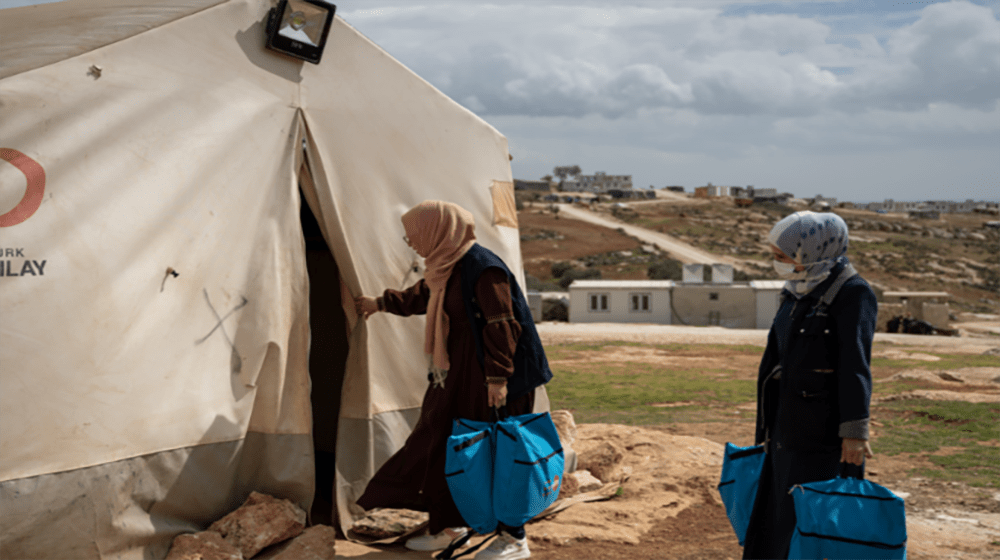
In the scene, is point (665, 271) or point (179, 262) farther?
point (665, 271)

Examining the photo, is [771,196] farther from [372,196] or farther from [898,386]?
[372,196]

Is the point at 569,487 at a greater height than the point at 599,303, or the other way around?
the point at 599,303

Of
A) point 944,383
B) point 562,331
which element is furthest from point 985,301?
point 944,383

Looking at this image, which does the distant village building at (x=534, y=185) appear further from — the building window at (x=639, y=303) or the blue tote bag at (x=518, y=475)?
the blue tote bag at (x=518, y=475)

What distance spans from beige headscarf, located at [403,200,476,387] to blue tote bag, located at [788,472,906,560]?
194 centimetres

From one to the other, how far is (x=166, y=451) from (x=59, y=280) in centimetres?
93

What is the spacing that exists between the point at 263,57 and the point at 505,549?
294 cm

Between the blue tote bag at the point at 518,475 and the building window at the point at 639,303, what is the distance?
80.3 feet

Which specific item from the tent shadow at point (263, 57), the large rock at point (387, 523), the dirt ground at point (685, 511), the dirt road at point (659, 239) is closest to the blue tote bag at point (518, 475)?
the dirt ground at point (685, 511)

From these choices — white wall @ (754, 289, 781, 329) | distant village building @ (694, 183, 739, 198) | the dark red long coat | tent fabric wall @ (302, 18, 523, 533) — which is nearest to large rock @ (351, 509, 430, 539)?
tent fabric wall @ (302, 18, 523, 533)

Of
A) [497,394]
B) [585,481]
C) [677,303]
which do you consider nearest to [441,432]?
[497,394]

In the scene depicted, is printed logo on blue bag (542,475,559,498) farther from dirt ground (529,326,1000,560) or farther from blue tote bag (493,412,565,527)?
dirt ground (529,326,1000,560)

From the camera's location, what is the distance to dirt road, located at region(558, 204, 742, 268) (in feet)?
155

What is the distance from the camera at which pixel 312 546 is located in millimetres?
4031
